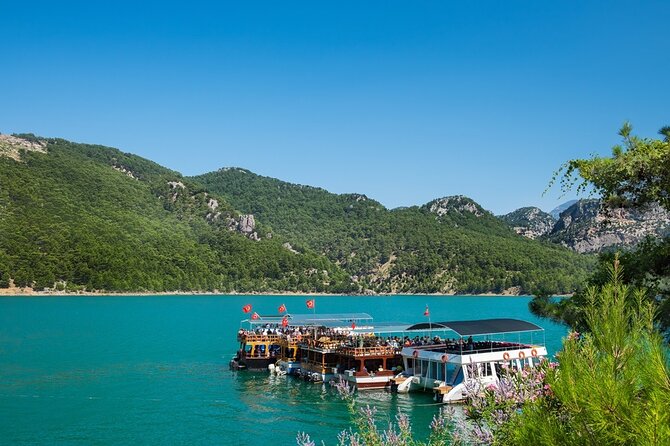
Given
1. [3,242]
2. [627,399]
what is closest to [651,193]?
[627,399]

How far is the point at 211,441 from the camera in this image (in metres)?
31.6

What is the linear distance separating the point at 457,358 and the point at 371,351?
7380 mm

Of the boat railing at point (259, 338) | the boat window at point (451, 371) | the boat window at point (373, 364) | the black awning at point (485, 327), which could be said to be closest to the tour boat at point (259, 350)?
the boat railing at point (259, 338)

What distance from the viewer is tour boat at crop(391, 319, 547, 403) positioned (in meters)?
38.1

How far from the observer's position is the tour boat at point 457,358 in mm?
38094

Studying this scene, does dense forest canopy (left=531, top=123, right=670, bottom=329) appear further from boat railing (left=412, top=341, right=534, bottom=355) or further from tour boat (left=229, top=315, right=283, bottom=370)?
tour boat (left=229, top=315, right=283, bottom=370)

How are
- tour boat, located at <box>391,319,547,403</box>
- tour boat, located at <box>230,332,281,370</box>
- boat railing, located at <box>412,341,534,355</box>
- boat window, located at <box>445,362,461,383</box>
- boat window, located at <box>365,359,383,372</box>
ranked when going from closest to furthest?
tour boat, located at <box>391,319,547,403</box> → boat window, located at <box>445,362,461,383</box> → boat railing, located at <box>412,341,534,355</box> → boat window, located at <box>365,359,383,372</box> → tour boat, located at <box>230,332,281,370</box>

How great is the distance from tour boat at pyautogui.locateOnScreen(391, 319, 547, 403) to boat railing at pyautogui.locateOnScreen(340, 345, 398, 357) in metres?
1.36

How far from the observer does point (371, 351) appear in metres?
44.1

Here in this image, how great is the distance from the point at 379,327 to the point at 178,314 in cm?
8200

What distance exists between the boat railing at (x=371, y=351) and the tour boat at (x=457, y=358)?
1.36m

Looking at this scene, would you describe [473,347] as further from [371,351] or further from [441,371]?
[371,351]

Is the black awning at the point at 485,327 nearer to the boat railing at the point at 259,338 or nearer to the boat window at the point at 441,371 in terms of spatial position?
the boat window at the point at 441,371

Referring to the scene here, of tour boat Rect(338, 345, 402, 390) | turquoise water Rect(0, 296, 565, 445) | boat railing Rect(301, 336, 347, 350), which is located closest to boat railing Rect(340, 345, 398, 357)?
tour boat Rect(338, 345, 402, 390)
